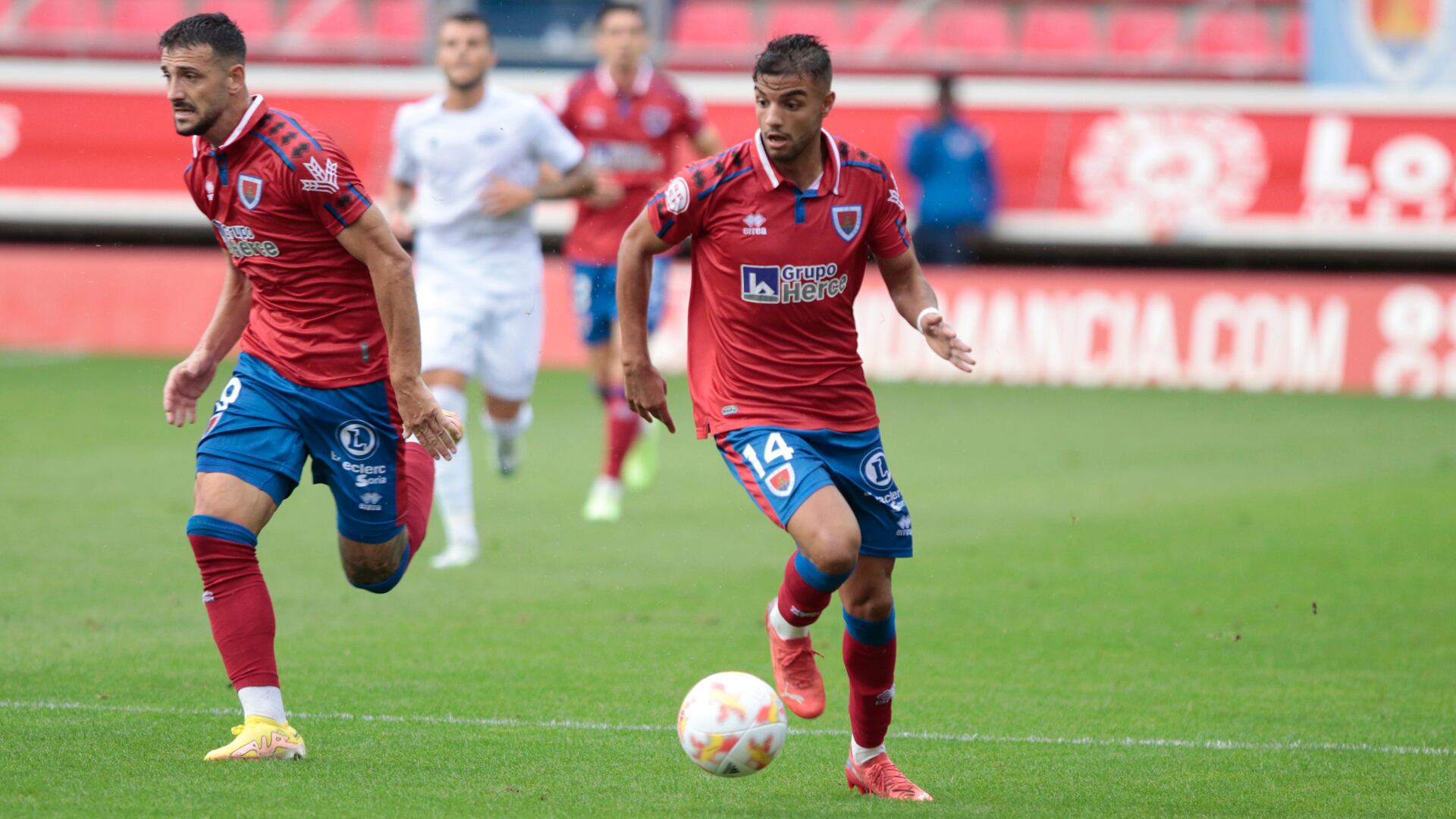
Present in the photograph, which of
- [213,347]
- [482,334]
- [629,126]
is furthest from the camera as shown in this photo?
[629,126]

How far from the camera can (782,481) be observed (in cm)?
551

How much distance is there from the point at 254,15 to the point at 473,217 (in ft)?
54.7

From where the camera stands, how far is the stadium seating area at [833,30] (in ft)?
77.4

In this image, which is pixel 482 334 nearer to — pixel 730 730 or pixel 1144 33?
pixel 730 730

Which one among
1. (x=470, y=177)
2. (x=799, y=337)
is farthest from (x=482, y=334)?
(x=799, y=337)

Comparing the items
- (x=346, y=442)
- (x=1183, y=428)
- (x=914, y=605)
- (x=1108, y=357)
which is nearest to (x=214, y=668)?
(x=346, y=442)

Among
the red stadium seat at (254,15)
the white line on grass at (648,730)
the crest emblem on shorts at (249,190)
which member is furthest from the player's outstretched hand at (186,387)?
the red stadium seat at (254,15)

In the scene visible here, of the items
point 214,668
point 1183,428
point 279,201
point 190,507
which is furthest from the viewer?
point 1183,428

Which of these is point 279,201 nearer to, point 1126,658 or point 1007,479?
point 1126,658

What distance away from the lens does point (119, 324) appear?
65.9 ft

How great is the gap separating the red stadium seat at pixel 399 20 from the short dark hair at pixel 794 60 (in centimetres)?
1921

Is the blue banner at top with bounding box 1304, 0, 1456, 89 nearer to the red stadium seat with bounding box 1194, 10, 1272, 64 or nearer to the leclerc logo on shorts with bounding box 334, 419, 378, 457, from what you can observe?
the red stadium seat with bounding box 1194, 10, 1272, 64

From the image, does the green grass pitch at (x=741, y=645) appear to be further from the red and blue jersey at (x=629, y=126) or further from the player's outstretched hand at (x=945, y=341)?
the red and blue jersey at (x=629, y=126)

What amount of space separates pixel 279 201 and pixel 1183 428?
11.3 m
